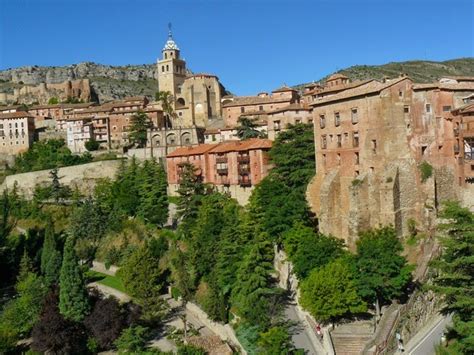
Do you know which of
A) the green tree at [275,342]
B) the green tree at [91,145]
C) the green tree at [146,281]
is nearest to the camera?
the green tree at [275,342]

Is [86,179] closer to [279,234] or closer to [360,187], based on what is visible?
[279,234]

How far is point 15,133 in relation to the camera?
3044 inches

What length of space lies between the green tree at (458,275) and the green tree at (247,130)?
32.9 metres

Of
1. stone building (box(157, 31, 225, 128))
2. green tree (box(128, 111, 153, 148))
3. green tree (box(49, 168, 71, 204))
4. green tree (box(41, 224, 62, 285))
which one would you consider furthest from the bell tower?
green tree (box(41, 224, 62, 285))

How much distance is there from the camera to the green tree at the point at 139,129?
67.7 metres

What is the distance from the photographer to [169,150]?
63.9m

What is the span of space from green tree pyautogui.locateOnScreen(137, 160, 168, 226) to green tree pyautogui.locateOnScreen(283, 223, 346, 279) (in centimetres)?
1663

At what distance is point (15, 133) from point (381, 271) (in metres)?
61.9

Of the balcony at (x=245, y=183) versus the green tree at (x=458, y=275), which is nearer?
the green tree at (x=458, y=275)

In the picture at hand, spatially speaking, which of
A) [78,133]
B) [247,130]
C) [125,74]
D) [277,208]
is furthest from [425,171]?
[125,74]

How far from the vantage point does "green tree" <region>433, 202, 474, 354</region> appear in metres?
24.2

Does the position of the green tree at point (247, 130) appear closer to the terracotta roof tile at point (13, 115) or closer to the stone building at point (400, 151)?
the stone building at point (400, 151)

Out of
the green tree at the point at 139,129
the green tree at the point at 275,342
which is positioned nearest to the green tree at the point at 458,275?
the green tree at the point at 275,342

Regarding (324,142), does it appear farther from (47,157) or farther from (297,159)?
(47,157)
